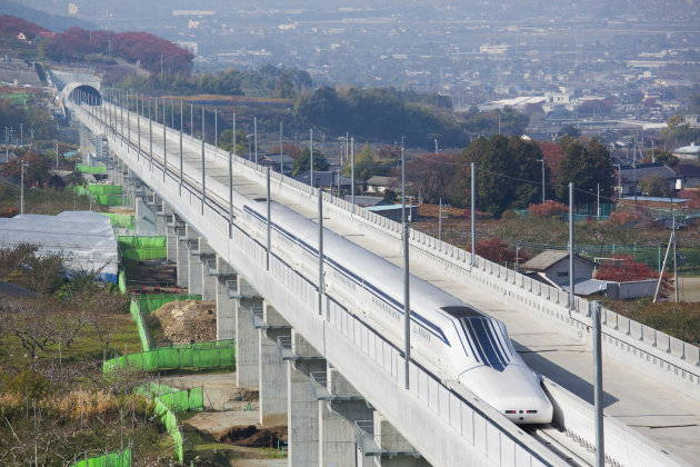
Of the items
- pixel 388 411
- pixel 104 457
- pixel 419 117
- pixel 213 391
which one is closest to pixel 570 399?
pixel 388 411

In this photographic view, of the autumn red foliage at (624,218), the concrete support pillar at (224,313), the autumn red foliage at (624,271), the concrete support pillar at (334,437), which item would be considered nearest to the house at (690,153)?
the autumn red foliage at (624,218)

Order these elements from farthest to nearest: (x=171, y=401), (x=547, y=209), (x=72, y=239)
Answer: (x=547, y=209), (x=72, y=239), (x=171, y=401)

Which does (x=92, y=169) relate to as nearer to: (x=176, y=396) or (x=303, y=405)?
(x=176, y=396)

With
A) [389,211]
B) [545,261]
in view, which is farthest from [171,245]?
[545,261]

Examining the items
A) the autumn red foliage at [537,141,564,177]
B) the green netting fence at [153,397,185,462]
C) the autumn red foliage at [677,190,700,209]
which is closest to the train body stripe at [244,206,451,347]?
the green netting fence at [153,397,185,462]

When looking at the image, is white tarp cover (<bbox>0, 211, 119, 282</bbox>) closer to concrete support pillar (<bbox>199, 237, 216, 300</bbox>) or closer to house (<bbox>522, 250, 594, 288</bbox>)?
concrete support pillar (<bbox>199, 237, 216, 300</bbox>)

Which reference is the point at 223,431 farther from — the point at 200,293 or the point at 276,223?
the point at 200,293

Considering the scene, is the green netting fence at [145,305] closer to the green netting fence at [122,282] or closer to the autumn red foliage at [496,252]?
the green netting fence at [122,282]
